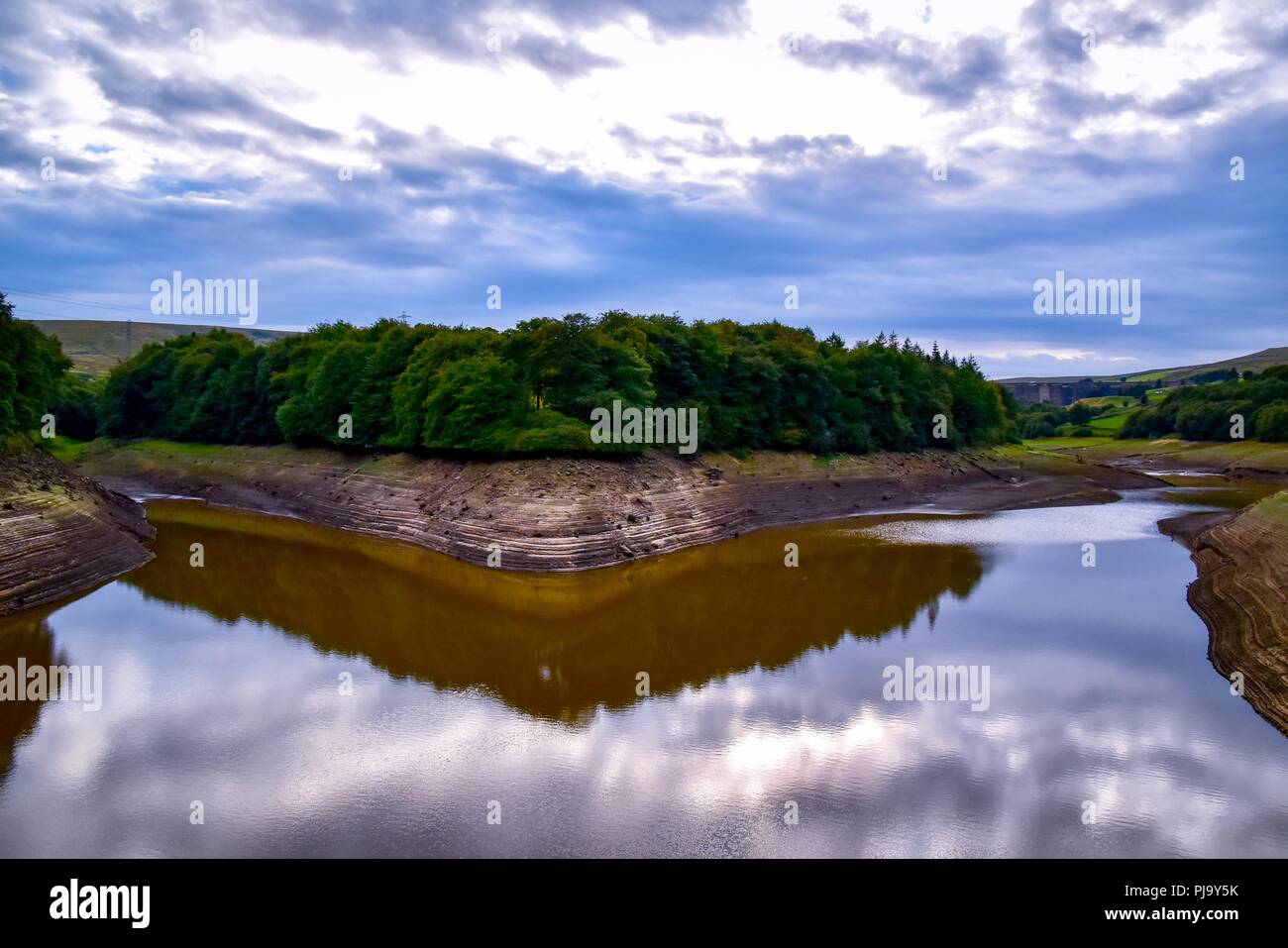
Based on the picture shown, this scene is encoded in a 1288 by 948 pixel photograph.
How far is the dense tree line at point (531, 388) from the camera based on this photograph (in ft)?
135

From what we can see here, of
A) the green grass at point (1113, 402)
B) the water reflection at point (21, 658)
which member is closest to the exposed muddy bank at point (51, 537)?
the water reflection at point (21, 658)

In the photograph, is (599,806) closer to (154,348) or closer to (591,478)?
(591,478)

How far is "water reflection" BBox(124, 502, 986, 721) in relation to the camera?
21.0 meters

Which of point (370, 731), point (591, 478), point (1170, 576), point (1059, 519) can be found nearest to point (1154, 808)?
point (370, 731)

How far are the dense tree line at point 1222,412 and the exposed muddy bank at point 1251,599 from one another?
177 feet

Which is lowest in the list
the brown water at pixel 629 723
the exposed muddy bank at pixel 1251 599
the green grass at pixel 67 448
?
the brown water at pixel 629 723

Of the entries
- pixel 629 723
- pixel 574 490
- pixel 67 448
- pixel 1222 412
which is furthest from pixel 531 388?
pixel 1222 412

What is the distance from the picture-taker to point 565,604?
27438mm

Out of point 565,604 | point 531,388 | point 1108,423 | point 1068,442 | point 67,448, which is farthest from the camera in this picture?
point 1108,423

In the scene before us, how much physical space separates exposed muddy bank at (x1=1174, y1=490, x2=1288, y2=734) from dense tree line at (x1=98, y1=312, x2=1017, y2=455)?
2406 centimetres

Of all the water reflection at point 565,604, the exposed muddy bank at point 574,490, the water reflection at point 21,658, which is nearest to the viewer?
the water reflection at point 21,658
